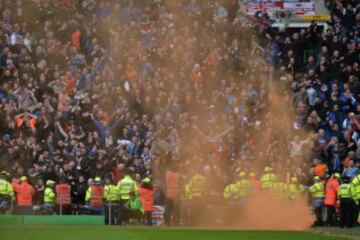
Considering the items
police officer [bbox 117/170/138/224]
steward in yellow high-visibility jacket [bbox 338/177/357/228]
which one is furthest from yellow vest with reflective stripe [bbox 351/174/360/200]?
police officer [bbox 117/170/138/224]

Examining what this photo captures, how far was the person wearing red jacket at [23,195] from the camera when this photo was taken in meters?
31.6

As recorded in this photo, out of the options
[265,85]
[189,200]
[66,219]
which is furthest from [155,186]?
[265,85]

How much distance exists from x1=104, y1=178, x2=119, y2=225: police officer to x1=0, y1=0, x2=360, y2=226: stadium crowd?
122mm

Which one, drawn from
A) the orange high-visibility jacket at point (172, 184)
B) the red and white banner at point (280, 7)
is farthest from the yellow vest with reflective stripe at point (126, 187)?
the red and white banner at point (280, 7)

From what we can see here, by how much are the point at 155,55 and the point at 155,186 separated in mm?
4612

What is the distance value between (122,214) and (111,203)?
0.56 m

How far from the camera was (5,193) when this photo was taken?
3164 cm

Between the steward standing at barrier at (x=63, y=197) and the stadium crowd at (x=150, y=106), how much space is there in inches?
11.6

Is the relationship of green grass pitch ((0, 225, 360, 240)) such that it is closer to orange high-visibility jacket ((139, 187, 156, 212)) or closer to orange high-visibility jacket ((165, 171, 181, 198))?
orange high-visibility jacket ((139, 187, 156, 212))

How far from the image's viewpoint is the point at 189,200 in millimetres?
31609

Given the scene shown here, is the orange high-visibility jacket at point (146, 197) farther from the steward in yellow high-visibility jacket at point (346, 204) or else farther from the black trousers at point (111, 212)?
the steward in yellow high-visibility jacket at point (346, 204)

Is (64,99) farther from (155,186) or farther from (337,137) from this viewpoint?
(337,137)

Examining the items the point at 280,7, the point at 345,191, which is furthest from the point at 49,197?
the point at 280,7

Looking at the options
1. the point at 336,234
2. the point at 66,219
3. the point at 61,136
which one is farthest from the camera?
the point at 61,136
